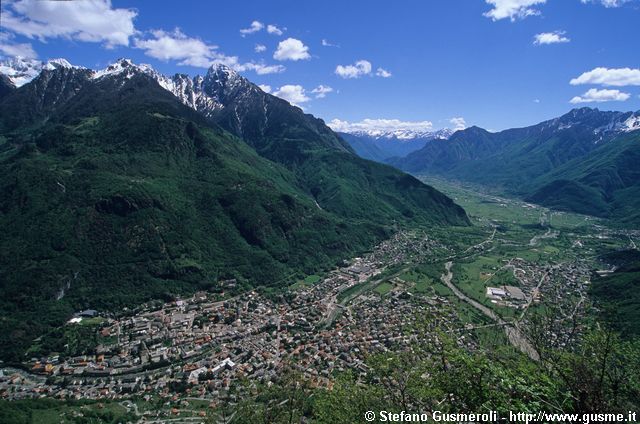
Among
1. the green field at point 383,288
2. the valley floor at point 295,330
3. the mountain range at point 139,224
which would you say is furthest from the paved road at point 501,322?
the mountain range at point 139,224

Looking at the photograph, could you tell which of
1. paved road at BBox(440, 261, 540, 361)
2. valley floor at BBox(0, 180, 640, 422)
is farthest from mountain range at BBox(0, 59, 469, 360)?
paved road at BBox(440, 261, 540, 361)

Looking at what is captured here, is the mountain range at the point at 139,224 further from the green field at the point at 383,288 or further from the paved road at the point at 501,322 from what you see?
the paved road at the point at 501,322

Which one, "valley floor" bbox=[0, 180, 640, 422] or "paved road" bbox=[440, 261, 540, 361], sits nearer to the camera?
"valley floor" bbox=[0, 180, 640, 422]

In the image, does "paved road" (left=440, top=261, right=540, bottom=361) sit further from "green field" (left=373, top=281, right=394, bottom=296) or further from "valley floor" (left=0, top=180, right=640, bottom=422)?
"green field" (left=373, top=281, right=394, bottom=296)

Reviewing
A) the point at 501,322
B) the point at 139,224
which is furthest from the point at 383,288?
the point at 139,224

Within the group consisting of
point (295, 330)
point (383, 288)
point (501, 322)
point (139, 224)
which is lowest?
point (501, 322)

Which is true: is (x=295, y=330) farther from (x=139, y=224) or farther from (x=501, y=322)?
(x=139, y=224)

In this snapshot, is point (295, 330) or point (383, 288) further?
point (383, 288)

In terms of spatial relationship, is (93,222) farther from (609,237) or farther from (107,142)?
(609,237)
